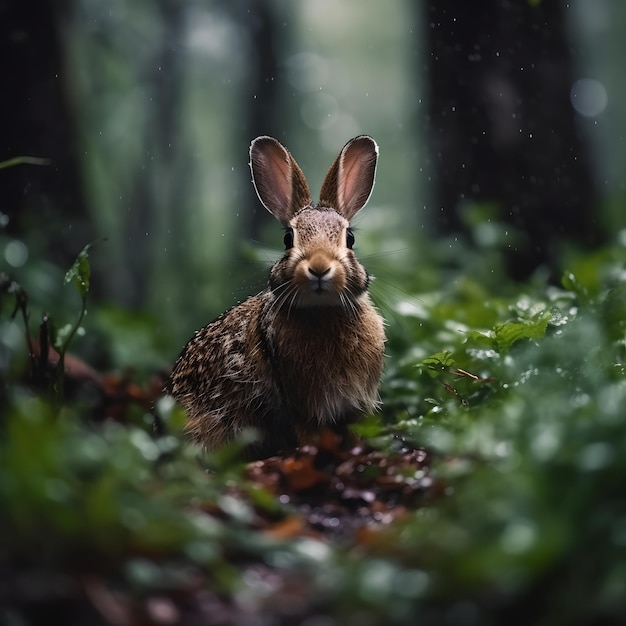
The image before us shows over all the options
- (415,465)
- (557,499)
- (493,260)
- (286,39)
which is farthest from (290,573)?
(286,39)

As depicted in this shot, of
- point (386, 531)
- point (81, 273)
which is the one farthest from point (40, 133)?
point (386, 531)

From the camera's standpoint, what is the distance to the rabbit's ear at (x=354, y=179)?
531cm

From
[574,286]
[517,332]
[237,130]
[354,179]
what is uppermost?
[237,130]

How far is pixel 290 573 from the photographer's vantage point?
2.93 meters

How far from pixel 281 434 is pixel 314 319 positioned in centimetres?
63

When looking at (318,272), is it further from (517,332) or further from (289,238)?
(517,332)

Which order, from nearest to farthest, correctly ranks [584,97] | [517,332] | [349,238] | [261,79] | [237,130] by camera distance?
[517,332] → [349,238] → [584,97] → [261,79] → [237,130]

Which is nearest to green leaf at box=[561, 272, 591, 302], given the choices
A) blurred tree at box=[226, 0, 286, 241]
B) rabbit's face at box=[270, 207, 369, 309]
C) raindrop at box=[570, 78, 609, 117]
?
rabbit's face at box=[270, 207, 369, 309]

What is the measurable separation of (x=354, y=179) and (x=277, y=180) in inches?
16.9

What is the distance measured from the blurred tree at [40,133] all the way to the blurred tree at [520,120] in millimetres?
3841

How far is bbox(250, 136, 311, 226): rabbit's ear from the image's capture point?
5305 millimetres

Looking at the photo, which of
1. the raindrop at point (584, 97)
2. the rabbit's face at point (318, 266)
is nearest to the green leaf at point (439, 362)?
the rabbit's face at point (318, 266)

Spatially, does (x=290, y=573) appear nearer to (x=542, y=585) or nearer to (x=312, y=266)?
(x=542, y=585)

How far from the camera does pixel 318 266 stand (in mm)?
4582
